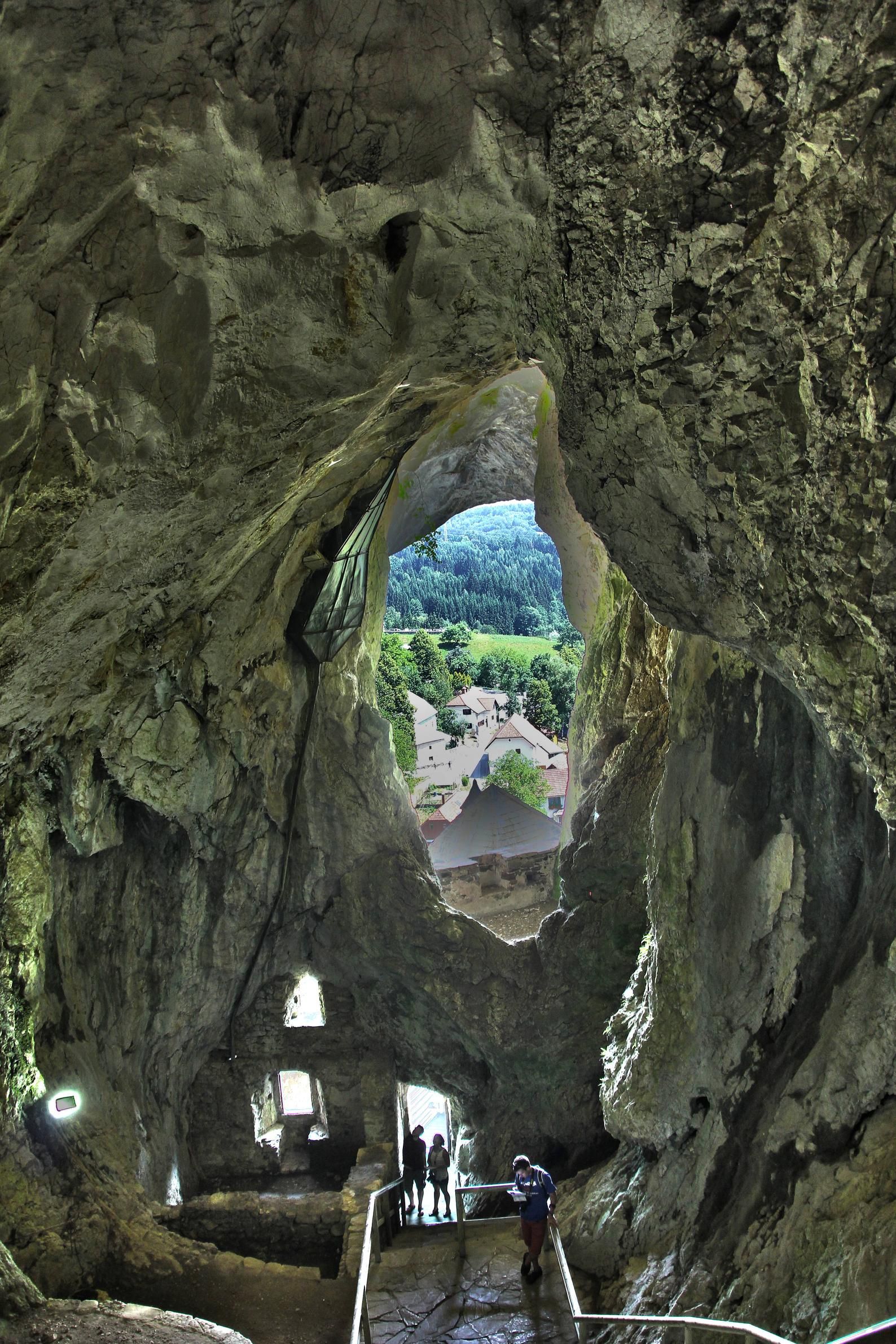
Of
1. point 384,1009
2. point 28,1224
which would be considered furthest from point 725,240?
point 384,1009

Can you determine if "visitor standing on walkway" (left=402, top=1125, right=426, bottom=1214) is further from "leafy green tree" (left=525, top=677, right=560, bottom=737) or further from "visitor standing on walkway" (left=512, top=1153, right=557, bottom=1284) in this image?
"leafy green tree" (left=525, top=677, right=560, bottom=737)

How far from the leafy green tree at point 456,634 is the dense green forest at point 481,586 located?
3.65 feet

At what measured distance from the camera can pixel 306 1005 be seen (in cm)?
1424

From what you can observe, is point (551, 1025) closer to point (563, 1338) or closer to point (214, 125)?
point (563, 1338)

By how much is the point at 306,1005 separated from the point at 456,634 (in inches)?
770

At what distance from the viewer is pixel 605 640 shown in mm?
13055

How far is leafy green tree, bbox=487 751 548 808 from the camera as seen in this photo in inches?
1033

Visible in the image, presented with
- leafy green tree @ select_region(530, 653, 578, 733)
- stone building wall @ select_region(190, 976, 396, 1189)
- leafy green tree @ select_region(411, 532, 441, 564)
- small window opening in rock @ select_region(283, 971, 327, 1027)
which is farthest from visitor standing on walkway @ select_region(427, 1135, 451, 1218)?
leafy green tree @ select_region(530, 653, 578, 733)

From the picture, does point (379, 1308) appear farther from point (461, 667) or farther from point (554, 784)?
point (461, 667)

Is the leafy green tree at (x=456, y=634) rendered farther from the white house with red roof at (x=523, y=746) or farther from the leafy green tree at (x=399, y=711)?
the leafy green tree at (x=399, y=711)

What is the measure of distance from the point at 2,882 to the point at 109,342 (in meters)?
4.84

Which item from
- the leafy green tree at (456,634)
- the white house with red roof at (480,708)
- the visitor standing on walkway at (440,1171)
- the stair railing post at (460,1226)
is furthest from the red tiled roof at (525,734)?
the stair railing post at (460,1226)

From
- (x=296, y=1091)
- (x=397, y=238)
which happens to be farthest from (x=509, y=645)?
(x=397, y=238)

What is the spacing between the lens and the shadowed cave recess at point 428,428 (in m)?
3.92
